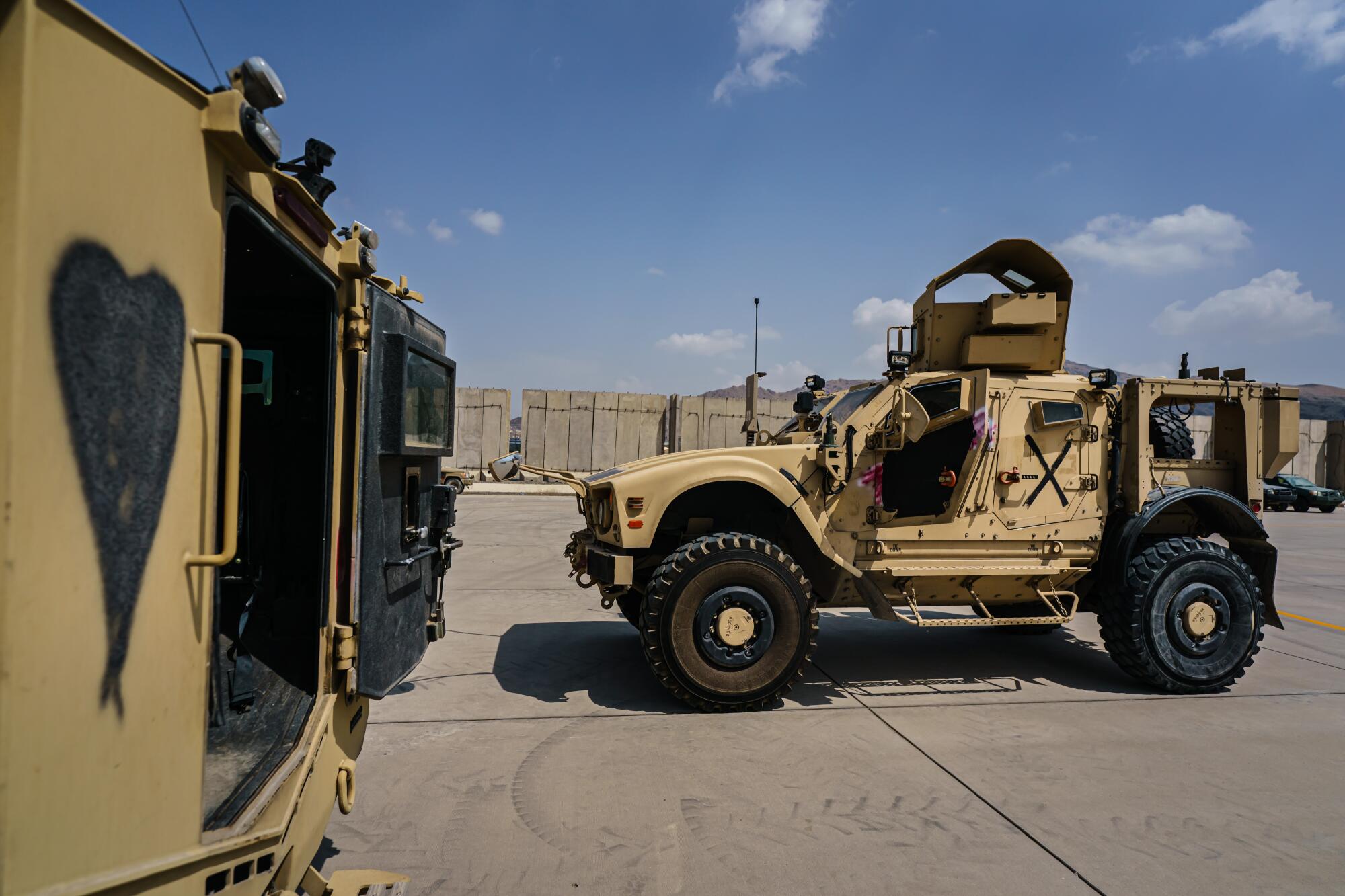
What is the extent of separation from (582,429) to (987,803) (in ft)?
74.2

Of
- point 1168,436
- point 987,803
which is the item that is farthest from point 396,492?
point 1168,436

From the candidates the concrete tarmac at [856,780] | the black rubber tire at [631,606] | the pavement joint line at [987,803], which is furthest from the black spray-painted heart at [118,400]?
the black rubber tire at [631,606]

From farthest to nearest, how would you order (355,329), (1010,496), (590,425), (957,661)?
1. (590,425)
2. (957,661)
3. (1010,496)
4. (355,329)

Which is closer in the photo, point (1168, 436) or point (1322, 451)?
point (1168, 436)

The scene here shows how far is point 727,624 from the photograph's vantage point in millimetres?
4816

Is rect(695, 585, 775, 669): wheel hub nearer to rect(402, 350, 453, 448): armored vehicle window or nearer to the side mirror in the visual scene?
the side mirror

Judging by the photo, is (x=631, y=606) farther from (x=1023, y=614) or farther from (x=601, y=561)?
(x=1023, y=614)

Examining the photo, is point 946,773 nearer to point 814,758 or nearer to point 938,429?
point 814,758

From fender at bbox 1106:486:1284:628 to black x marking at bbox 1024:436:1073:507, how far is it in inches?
18.8

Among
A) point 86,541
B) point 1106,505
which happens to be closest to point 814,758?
point 1106,505

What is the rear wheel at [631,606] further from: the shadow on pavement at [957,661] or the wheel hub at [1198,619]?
the wheel hub at [1198,619]

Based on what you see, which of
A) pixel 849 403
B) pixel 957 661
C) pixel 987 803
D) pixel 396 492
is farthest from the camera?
pixel 957 661

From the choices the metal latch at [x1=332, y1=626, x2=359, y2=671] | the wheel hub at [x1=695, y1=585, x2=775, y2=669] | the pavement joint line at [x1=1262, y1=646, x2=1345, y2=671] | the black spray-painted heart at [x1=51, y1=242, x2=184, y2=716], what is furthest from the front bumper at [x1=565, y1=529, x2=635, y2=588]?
the pavement joint line at [x1=1262, y1=646, x2=1345, y2=671]

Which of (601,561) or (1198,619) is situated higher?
(601,561)
